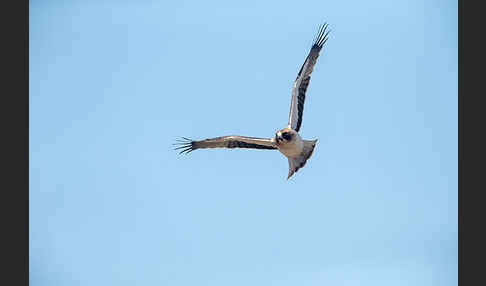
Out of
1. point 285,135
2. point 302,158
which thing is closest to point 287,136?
point 285,135

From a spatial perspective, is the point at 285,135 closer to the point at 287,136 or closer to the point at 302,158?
the point at 287,136

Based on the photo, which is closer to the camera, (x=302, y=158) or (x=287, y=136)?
(x=287, y=136)

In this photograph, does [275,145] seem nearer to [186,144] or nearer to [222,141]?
[222,141]

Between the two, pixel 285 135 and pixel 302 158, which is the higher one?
pixel 285 135

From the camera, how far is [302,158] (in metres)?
13.0

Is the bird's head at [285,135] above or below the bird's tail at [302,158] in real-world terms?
above

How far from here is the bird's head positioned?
12508mm

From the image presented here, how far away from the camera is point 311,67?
1345 cm

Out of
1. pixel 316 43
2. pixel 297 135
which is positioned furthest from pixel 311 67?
pixel 297 135

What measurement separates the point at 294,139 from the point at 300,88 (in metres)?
1.39

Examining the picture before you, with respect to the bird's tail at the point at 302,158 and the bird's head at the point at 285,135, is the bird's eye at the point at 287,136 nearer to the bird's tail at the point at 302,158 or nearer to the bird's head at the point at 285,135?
the bird's head at the point at 285,135

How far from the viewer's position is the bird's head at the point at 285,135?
1251 cm

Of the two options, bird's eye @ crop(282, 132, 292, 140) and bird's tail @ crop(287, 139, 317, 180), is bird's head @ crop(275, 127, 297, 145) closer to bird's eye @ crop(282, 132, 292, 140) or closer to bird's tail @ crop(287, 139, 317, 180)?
bird's eye @ crop(282, 132, 292, 140)

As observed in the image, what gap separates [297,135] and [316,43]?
2.36 m
